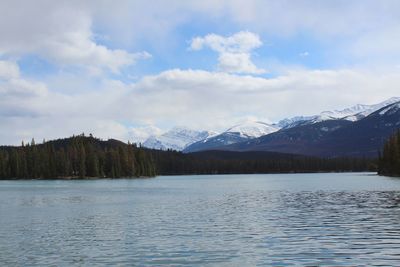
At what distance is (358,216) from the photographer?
60.8 m

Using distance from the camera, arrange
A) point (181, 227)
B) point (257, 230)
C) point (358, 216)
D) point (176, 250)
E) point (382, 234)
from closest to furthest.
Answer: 1. point (176, 250)
2. point (382, 234)
3. point (257, 230)
4. point (181, 227)
5. point (358, 216)

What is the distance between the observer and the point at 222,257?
119 feet

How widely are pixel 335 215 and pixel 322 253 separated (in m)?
26.3

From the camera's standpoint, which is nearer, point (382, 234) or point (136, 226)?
point (382, 234)

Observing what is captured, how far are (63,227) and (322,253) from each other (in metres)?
28.5

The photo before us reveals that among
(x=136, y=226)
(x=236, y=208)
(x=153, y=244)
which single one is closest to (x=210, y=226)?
(x=136, y=226)

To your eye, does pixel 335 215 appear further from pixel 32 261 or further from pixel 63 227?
pixel 32 261

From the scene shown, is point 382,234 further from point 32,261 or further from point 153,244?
point 32,261

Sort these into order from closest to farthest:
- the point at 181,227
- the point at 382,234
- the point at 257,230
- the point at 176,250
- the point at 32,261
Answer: the point at 32,261 → the point at 176,250 → the point at 382,234 → the point at 257,230 → the point at 181,227

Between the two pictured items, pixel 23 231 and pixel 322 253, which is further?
pixel 23 231

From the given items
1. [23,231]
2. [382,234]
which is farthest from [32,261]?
[382,234]

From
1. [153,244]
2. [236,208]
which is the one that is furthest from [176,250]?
[236,208]

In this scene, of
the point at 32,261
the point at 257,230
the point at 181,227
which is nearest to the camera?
the point at 32,261

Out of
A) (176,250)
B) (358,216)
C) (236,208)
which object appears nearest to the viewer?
(176,250)
